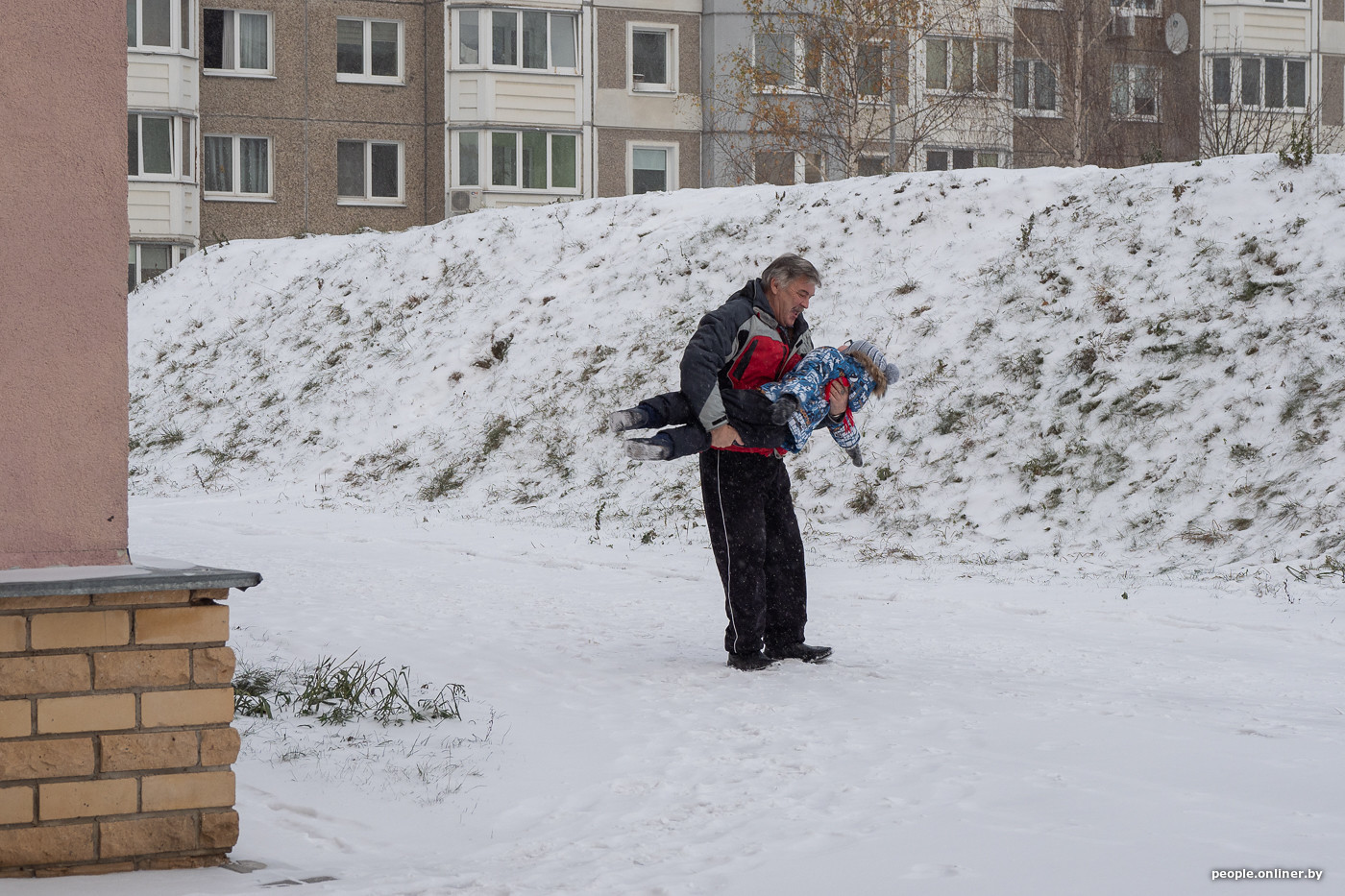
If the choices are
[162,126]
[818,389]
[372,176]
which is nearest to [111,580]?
[818,389]

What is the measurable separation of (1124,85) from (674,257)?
21.7 m

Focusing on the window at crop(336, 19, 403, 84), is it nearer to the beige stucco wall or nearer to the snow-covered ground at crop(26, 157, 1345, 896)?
the snow-covered ground at crop(26, 157, 1345, 896)

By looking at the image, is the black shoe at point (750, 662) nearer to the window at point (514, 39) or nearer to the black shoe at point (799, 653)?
the black shoe at point (799, 653)

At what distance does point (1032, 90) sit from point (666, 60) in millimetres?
9537

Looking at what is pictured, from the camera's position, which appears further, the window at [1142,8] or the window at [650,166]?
the window at [1142,8]

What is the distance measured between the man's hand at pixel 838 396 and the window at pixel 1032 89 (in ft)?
98.7

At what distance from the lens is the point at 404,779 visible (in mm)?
4875

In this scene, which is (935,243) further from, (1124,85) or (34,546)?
(1124,85)

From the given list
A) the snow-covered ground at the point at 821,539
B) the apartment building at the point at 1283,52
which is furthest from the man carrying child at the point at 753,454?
the apartment building at the point at 1283,52

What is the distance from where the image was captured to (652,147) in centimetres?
3716

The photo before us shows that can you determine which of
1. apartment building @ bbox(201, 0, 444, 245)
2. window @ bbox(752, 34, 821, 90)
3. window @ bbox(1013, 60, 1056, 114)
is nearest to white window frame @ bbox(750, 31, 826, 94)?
window @ bbox(752, 34, 821, 90)

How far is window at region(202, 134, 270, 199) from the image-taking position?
35625 mm

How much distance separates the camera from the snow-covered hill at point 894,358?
11.4 meters

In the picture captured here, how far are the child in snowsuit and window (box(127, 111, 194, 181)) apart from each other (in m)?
30.6
